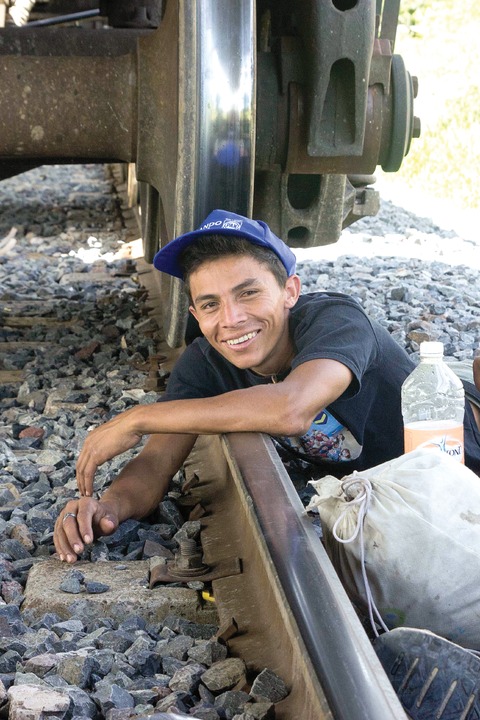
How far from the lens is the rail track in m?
1.49

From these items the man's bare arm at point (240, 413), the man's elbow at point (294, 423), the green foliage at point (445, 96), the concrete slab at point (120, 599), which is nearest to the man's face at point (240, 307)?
the man's bare arm at point (240, 413)

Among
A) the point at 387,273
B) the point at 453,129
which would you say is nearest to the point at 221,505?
the point at 387,273

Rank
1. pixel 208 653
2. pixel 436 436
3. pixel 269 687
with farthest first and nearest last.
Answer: pixel 436 436 < pixel 208 653 < pixel 269 687

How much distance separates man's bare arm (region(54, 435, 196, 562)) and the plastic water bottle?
630 millimetres

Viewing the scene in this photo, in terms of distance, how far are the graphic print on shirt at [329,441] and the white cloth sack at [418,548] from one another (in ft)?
2.08

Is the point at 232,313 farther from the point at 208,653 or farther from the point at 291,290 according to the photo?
the point at 208,653

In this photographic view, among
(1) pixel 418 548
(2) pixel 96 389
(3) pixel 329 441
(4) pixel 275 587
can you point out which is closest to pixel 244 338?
(3) pixel 329 441

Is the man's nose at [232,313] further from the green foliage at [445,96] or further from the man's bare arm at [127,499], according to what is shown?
the green foliage at [445,96]

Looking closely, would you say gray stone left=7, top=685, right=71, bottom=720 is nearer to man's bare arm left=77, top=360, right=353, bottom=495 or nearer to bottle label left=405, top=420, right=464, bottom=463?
man's bare arm left=77, top=360, right=353, bottom=495

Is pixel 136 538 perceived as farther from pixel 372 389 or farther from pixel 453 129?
pixel 453 129

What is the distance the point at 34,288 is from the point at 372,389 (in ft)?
12.0

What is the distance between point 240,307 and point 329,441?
43 cm

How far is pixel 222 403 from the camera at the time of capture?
→ 2.61 m

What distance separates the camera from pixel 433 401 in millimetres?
2717
